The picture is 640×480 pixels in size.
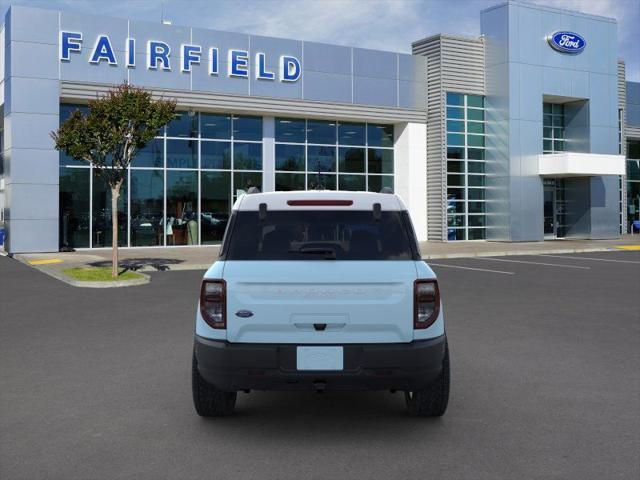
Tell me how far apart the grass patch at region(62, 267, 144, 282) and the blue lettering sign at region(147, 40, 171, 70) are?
394 inches

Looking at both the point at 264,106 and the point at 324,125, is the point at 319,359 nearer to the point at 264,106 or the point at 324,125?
the point at 264,106

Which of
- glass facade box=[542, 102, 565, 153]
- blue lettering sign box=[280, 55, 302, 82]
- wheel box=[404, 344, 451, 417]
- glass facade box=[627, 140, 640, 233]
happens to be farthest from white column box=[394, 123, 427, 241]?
wheel box=[404, 344, 451, 417]

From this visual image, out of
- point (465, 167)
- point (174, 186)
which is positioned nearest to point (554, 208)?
point (465, 167)

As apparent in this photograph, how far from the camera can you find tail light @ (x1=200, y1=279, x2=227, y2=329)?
14.6 feet

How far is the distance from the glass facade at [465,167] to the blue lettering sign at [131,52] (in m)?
13.2

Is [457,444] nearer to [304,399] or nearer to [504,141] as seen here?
[304,399]

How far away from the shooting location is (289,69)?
26.8 m

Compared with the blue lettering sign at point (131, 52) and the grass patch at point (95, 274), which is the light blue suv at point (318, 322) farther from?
the blue lettering sign at point (131, 52)

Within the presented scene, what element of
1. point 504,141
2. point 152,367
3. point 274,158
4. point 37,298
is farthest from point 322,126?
point 152,367

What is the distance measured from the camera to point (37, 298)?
12148 millimetres

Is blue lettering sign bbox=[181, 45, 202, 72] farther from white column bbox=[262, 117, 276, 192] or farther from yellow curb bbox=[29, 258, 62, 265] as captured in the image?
yellow curb bbox=[29, 258, 62, 265]

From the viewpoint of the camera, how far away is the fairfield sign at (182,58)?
2306 cm

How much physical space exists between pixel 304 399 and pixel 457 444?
1536mm

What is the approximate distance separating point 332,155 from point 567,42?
38.0ft
